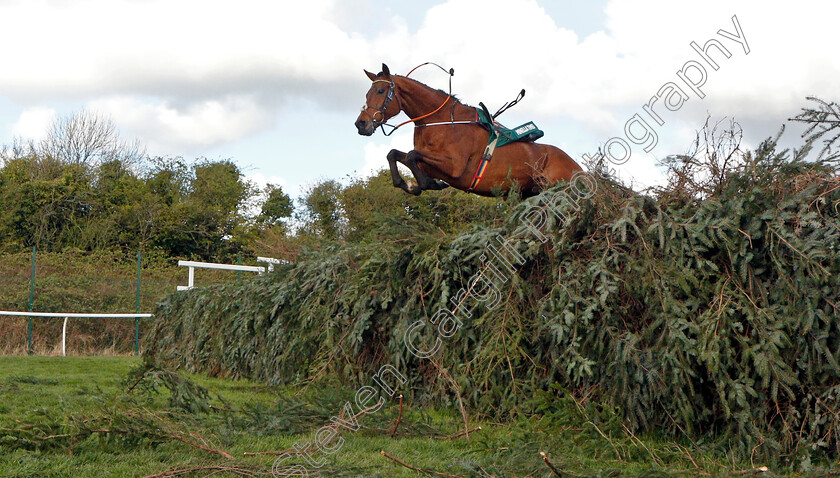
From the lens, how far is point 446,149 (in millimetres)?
8062

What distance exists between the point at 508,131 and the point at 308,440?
14.7 ft

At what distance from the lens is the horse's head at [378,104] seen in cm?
762

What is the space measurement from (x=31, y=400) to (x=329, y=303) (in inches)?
119

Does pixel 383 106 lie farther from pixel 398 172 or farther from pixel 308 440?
pixel 308 440

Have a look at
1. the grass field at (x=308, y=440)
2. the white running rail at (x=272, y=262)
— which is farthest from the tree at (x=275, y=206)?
the grass field at (x=308, y=440)

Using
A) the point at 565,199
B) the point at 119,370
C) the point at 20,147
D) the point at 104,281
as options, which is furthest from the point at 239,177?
the point at 565,199

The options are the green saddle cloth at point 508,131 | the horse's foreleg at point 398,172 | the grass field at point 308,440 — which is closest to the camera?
the grass field at point 308,440

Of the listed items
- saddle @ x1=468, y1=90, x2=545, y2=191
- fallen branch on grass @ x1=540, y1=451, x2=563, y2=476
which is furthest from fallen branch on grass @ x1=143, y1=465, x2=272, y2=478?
saddle @ x1=468, y1=90, x2=545, y2=191

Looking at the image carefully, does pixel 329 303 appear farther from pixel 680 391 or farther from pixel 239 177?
pixel 239 177

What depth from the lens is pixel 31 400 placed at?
22.7 ft

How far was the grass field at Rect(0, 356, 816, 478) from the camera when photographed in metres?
4.39

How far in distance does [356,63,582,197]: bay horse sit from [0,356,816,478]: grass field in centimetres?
273

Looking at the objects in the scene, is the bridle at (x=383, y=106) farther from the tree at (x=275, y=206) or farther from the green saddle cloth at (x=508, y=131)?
the tree at (x=275, y=206)

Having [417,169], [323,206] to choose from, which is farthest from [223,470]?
[323,206]
